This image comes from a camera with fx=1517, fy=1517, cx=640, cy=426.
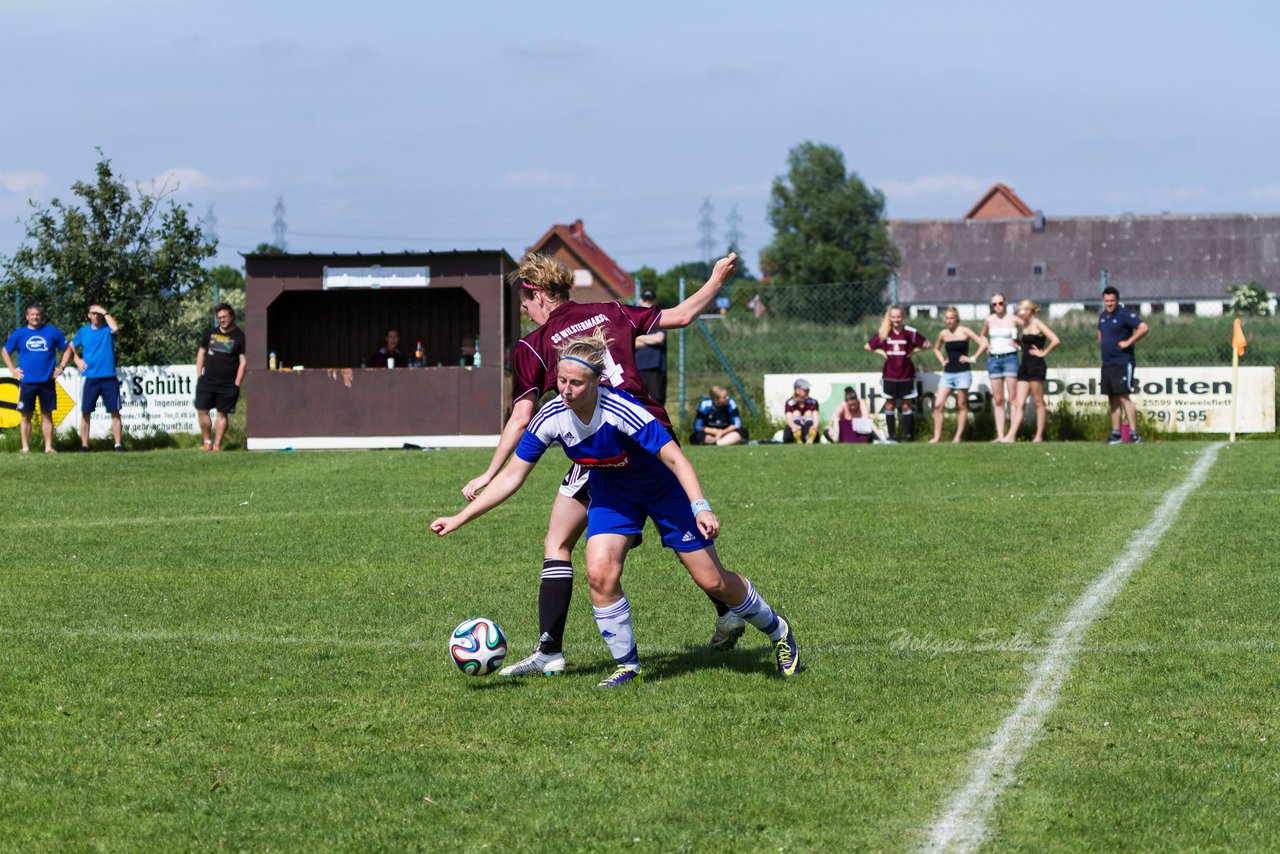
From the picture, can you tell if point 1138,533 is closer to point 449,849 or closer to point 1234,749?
point 1234,749

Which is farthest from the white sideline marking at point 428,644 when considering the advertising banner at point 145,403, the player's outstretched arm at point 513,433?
the advertising banner at point 145,403

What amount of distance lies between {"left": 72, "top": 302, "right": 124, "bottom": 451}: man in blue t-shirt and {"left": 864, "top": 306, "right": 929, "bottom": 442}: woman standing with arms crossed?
33.6ft

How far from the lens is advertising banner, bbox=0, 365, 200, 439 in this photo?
22375 mm

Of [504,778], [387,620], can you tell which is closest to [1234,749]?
[504,778]

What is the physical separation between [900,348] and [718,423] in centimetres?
271

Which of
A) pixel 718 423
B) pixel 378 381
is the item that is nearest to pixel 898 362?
pixel 718 423

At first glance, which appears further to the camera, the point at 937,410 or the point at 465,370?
the point at 465,370

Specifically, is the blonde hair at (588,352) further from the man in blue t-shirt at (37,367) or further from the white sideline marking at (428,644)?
the man in blue t-shirt at (37,367)

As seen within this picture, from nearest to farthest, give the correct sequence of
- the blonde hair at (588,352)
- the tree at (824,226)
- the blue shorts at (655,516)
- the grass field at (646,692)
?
the grass field at (646,692) < the blonde hair at (588,352) < the blue shorts at (655,516) < the tree at (824,226)

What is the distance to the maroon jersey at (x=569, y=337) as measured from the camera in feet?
22.6

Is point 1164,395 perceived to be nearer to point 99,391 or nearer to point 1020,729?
point 99,391

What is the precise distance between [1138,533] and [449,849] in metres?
7.91

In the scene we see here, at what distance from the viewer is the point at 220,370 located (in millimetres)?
20359

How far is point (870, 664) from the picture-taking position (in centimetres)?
671
